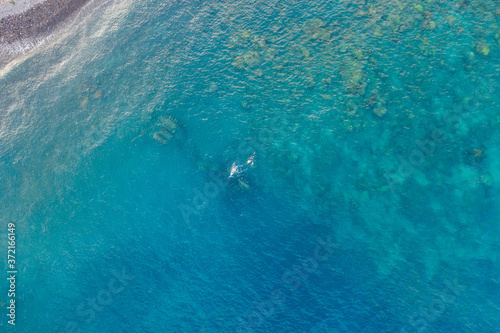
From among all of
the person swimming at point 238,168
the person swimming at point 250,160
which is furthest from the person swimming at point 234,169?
the person swimming at point 250,160

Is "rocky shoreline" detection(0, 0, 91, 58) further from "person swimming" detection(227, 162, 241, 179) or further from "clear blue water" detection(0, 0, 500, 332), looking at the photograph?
"person swimming" detection(227, 162, 241, 179)

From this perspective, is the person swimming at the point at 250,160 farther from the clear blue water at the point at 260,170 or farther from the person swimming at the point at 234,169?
the person swimming at the point at 234,169

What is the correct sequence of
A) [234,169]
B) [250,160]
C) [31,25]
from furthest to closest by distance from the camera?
[31,25] → [250,160] → [234,169]

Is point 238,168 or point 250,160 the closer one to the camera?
point 238,168

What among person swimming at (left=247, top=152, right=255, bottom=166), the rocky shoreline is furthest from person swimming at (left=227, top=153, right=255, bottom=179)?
the rocky shoreline

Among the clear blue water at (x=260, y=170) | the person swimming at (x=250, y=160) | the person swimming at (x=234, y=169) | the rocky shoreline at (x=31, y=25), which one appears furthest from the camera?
the rocky shoreline at (x=31, y=25)

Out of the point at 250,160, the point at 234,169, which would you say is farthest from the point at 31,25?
the point at 250,160

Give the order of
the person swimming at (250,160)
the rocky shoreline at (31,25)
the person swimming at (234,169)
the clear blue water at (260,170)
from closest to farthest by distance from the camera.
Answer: the clear blue water at (260,170)
the person swimming at (234,169)
the person swimming at (250,160)
the rocky shoreline at (31,25)

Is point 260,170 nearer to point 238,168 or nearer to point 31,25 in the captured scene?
point 238,168

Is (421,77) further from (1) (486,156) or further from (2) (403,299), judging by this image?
(2) (403,299)

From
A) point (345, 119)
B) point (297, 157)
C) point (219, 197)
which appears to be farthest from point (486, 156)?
point (219, 197)
